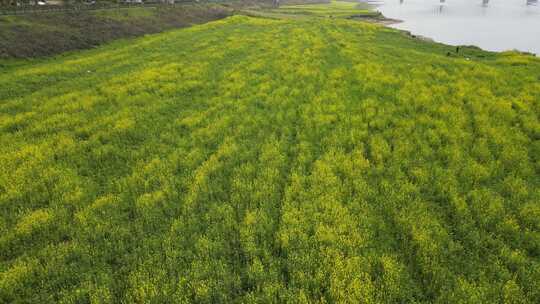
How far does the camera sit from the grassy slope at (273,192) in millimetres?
5840

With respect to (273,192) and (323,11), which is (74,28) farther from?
(323,11)

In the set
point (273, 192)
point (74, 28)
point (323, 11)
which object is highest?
point (323, 11)

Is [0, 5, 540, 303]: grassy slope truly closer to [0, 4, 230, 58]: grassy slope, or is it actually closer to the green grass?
[0, 4, 230, 58]: grassy slope

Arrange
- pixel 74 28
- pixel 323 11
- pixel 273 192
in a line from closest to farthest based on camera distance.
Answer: pixel 273 192
pixel 74 28
pixel 323 11

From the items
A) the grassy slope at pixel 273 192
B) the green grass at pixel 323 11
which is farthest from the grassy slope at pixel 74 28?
the green grass at pixel 323 11

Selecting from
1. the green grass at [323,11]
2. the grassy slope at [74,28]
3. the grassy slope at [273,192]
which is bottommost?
the grassy slope at [273,192]

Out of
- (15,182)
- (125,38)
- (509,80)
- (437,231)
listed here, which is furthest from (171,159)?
(125,38)

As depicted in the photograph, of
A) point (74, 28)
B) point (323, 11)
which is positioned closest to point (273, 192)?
point (74, 28)

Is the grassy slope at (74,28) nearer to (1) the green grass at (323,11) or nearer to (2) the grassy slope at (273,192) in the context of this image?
(2) the grassy slope at (273,192)

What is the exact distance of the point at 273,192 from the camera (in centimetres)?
848

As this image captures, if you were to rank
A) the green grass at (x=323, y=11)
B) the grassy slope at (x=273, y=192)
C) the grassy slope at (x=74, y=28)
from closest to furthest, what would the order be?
1. the grassy slope at (x=273, y=192)
2. the grassy slope at (x=74, y=28)
3. the green grass at (x=323, y=11)

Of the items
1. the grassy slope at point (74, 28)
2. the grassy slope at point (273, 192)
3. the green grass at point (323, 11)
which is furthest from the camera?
the green grass at point (323, 11)

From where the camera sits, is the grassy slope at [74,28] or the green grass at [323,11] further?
the green grass at [323,11]

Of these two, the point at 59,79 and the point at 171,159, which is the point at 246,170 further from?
the point at 59,79
